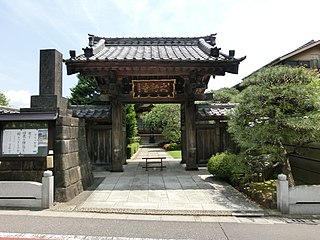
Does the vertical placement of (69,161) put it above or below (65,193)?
above

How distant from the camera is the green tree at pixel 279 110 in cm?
631

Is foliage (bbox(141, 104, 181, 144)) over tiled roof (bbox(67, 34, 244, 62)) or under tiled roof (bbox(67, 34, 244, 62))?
under

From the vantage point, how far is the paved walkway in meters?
5.94

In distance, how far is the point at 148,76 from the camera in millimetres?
11117

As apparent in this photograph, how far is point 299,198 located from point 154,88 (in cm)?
745

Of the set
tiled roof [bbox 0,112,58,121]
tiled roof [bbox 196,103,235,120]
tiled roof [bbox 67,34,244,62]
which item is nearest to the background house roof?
tiled roof [bbox 67,34,244,62]

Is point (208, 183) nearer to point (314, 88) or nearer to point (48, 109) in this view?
point (314, 88)

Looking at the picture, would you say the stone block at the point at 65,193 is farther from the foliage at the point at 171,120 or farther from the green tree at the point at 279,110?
the foliage at the point at 171,120

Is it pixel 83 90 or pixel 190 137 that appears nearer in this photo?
pixel 190 137

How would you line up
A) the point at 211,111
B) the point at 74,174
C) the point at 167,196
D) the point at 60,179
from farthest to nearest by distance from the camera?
the point at 211,111 → the point at 74,174 → the point at 167,196 → the point at 60,179

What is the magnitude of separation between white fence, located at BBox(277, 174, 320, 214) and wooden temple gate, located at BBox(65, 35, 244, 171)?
18.6 ft

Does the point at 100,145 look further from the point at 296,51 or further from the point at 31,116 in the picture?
the point at 296,51

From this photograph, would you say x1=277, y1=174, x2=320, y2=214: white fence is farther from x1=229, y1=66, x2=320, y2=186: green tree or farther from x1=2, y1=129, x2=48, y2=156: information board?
x1=2, y1=129, x2=48, y2=156: information board

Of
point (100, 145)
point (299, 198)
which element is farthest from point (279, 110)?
point (100, 145)
